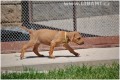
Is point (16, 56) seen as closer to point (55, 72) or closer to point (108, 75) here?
point (55, 72)

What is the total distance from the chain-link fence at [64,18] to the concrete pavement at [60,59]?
59.5 inches

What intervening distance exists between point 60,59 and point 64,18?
5.66m

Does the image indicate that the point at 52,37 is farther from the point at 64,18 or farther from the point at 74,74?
the point at 64,18

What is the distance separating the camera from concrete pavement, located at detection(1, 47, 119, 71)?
715cm

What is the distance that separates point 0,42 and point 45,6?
601 centimetres

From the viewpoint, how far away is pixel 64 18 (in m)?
13.4

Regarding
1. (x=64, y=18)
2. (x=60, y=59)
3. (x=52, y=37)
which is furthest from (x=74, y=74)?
(x=64, y=18)

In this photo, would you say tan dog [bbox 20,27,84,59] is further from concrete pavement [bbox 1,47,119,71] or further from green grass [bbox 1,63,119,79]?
green grass [bbox 1,63,119,79]

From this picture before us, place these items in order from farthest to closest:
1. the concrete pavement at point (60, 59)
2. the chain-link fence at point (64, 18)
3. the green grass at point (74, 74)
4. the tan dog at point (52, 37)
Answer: the chain-link fence at point (64, 18)
the tan dog at point (52, 37)
the concrete pavement at point (60, 59)
the green grass at point (74, 74)

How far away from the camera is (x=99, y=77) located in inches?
221

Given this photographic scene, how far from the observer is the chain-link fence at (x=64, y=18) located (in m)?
10.6

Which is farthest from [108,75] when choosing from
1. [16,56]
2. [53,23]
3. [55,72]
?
[53,23]

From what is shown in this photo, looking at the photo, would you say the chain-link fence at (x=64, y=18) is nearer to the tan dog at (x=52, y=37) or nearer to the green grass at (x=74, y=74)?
the tan dog at (x=52, y=37)

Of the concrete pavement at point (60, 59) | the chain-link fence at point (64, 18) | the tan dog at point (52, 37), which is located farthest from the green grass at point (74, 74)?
the chain-link fence at point (64, 18)
